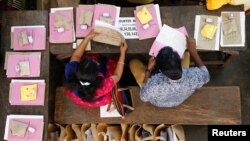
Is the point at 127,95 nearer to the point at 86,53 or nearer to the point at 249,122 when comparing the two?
the point at 86,53

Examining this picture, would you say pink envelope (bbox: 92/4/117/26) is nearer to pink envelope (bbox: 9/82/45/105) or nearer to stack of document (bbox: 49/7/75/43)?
stack of document (bbox: 49/7/75/43)

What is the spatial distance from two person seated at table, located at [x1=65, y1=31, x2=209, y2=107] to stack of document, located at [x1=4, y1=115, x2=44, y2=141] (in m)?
0.39

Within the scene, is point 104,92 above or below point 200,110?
above

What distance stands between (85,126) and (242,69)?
158cm

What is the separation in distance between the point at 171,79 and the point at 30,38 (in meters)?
1.15

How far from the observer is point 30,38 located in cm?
250

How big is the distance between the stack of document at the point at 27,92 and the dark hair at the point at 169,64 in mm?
956

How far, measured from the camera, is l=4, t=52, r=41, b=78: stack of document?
2484 millimetres

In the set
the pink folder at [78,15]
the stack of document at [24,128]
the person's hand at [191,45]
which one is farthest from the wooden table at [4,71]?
the person's hand at [191,45]

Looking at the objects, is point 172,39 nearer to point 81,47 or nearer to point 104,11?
point 104,11

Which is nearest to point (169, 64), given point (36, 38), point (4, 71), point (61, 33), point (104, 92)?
point (104, 92)

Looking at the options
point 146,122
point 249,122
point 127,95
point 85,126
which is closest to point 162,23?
point 127,95

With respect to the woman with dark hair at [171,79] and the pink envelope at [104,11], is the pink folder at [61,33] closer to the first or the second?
the pink envelope at [104,11]

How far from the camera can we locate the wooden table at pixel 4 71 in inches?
97.3
